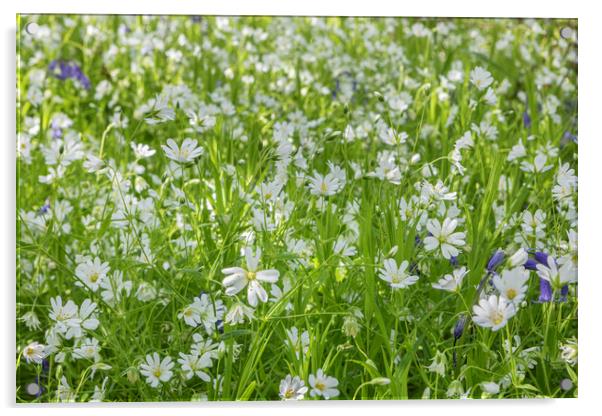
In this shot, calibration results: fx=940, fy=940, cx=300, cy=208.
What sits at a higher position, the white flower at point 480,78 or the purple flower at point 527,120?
the white flower at point 480,78

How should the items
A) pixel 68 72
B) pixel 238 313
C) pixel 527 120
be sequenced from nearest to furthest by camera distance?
pixel 238 313 → pixel 527 120 → pixel 68 72

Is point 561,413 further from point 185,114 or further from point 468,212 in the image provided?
point 185,114

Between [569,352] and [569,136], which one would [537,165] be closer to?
[569,136]

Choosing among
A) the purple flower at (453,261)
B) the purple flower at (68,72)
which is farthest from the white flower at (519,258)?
the purple flower at (68,72)

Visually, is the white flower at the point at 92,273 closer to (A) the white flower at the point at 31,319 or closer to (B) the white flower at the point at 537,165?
(A) the white flower at the point at 31,319

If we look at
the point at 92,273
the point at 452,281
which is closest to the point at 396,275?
the point at 452,281
